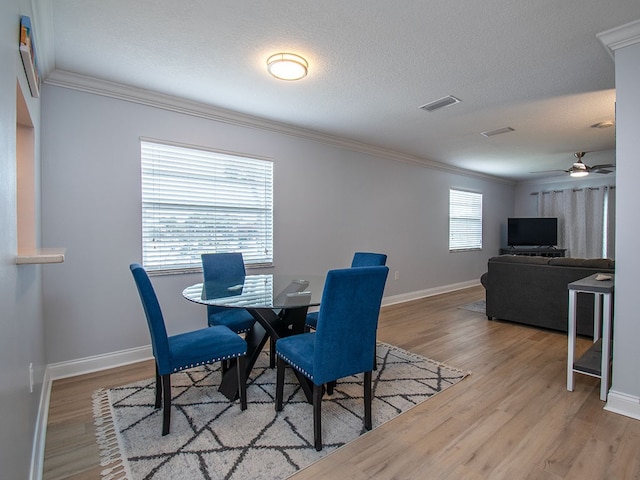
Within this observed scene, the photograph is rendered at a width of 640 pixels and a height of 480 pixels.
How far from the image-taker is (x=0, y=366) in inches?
37.4

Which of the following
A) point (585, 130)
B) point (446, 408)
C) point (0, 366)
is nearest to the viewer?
point (0, 366)

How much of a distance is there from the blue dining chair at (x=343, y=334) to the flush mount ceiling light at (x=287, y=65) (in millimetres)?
1544

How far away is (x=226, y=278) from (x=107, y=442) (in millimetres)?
1486

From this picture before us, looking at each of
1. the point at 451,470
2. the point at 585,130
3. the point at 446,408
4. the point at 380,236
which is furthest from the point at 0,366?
the point at 585,130

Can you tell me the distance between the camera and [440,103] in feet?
10.3

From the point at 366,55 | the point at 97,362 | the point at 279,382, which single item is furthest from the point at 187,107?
the point at 279,382

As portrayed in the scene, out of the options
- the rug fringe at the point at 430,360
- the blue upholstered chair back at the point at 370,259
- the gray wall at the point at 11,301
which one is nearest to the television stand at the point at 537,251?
the rug fringe at the point at 430,360

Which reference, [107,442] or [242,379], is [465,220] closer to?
[242,379]

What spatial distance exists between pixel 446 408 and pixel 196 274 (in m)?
2.44

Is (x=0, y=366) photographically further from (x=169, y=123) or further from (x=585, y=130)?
(x=585, y=130)

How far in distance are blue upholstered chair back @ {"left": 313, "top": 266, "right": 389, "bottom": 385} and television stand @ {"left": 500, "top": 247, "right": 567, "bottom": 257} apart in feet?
20.7

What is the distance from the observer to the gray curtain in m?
6.41

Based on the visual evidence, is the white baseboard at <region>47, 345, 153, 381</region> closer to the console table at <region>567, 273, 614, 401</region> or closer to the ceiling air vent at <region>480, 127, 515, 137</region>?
the console table at <region>567, 273, 614, 401</region>

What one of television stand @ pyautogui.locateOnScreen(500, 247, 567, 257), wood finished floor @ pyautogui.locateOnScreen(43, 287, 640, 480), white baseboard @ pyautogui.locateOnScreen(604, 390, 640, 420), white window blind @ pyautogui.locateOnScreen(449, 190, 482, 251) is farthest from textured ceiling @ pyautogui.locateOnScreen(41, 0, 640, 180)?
television stand @ pyautogui.locateOnScreen(500, 247, 567, 257)
